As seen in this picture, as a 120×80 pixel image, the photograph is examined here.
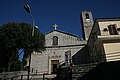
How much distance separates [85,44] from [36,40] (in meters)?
9.71

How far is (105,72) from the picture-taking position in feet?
33.2

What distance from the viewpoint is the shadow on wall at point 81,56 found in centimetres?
2368

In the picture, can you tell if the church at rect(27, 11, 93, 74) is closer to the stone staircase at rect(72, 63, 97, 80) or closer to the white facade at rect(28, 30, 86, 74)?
the white facade at rect(28, 30, 86, 74)

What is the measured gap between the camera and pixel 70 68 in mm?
11531

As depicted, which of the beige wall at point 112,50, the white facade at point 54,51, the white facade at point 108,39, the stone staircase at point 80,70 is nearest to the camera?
the stone staircase at point 80,70

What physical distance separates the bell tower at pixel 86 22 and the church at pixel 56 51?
4.66 meters

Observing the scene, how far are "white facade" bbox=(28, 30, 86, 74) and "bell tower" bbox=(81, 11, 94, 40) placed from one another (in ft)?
15.4

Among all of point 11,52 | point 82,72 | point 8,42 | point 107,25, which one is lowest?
point 82,72

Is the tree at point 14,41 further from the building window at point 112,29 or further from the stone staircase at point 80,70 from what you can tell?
the building window at point 112,29

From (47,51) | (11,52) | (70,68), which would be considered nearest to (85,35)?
(47,51)

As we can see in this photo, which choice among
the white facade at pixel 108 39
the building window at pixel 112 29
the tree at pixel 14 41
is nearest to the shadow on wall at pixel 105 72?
the white facade at pixel 108 39

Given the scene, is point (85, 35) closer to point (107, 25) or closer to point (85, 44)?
point (85, 44)

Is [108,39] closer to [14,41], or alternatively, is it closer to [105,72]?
[105,72]

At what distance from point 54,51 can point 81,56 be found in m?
5.24
